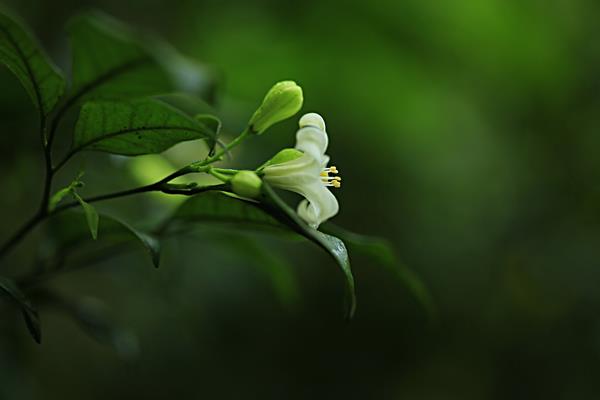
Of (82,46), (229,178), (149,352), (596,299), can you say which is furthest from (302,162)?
(149,352)

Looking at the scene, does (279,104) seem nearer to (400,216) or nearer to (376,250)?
(376,250)

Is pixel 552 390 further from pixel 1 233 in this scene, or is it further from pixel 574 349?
pixel 1 233

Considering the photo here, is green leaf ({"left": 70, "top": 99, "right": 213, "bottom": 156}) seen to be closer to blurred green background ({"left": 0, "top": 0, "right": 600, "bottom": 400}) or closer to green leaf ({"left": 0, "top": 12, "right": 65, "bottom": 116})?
green leaf ({"left": 0, "top": 12, "right": 65, "bottom": 116})

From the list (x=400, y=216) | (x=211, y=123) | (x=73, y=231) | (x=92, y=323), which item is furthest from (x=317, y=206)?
(x=400, y=216)

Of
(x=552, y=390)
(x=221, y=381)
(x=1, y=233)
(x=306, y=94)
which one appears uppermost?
(x=306, y=94)

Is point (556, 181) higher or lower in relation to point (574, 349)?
higher

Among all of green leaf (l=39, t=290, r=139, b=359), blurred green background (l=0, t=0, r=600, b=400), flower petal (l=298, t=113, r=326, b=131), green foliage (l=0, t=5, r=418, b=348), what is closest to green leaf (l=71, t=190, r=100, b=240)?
green foliage (l=0, t=5, r=418, b=348)
